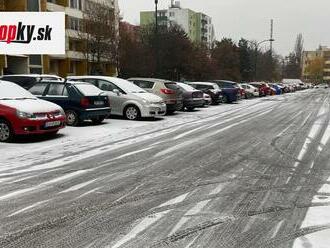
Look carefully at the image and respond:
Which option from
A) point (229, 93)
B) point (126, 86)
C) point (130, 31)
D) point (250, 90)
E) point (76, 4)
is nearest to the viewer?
point (126, 86)

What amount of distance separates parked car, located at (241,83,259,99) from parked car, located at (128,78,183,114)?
2455 cm

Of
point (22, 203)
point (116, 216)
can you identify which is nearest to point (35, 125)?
point (22, 203)

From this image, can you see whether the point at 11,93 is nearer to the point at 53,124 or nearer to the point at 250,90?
the point at 53,124

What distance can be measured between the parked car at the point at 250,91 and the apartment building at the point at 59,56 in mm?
13395

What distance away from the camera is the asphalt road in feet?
16.3

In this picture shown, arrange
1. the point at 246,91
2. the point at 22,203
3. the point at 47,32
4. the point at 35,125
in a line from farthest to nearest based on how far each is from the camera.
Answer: the point at 246,91
the point at 47,32
the point at 35,125
the point at 22,203

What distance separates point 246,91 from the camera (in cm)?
4581

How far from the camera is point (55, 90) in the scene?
1572cm

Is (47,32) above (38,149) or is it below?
above

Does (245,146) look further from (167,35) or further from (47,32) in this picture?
(167,35)

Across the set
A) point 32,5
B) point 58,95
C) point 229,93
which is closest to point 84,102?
point 58,95

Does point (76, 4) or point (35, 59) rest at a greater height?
point (76, 4)

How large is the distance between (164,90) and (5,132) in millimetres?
10156

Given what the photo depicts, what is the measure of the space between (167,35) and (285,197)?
4712 cm
